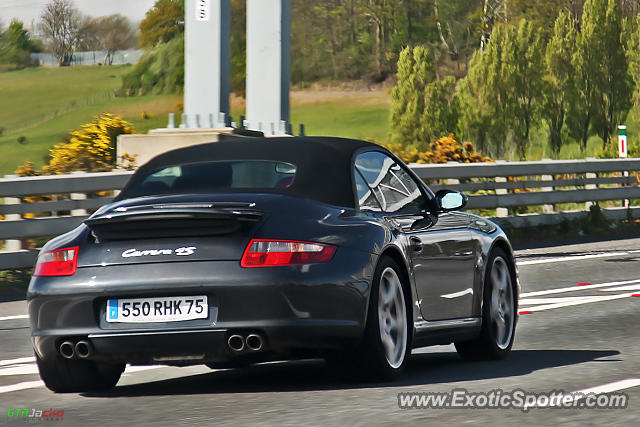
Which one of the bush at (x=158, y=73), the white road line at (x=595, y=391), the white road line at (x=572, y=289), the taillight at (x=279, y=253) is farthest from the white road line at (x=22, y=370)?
the bush at (x=158, y=73)

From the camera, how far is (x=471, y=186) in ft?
69.6

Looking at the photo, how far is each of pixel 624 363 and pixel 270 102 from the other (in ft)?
46.9

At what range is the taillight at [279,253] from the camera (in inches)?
277

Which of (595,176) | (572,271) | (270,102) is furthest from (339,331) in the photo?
(595,176)

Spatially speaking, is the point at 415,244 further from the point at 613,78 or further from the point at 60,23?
the point at 60,23

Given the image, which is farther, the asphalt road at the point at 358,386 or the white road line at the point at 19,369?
the white road line at the point at 19,369

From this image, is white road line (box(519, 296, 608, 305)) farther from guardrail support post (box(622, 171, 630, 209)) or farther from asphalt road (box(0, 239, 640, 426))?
Result: guardrail support post (box(622, 171, 630, 209))

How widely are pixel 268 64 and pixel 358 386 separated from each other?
15.2m

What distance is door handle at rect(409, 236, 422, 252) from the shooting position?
8016 millimetres

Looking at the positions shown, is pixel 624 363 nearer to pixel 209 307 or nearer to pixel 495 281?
pixel 495 281

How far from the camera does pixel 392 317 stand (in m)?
7.71

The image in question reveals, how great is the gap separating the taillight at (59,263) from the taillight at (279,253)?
89 centimetres

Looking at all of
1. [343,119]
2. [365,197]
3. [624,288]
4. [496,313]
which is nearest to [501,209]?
[624,288]

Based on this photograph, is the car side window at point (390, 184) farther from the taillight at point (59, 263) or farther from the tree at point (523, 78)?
the tree at point (523, 78)
